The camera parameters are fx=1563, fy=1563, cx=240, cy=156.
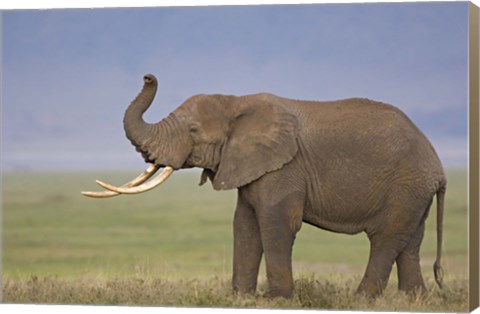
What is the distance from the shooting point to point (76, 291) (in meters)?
15.4

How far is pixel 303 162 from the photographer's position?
1444 centimetres

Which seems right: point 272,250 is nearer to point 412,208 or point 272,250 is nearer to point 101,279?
point 412,208

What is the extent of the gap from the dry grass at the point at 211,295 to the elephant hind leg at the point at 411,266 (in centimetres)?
13

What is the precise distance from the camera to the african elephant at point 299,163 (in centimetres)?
1433

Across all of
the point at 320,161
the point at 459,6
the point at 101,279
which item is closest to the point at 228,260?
the point at 101,279

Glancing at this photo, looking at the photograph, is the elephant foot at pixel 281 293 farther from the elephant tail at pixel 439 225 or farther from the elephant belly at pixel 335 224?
the elephant tail at pixel 439 225

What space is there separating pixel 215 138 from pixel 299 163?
0.81 metres

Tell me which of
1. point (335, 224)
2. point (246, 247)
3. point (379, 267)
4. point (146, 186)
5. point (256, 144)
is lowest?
point (379, 267)

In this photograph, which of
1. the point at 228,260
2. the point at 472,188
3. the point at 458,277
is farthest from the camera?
the point at 228,260

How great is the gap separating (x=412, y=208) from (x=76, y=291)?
3450 mm

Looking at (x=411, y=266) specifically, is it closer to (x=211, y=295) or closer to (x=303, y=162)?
(x=303, y=162)

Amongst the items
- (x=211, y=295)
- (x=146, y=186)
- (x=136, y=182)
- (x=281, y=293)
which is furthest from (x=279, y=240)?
(x=136, y=182)

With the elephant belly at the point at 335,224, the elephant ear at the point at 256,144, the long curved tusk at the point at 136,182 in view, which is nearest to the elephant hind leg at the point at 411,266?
the elephant belly at the point at 335,224

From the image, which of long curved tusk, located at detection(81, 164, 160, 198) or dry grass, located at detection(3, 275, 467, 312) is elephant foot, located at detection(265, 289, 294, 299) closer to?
dry grass, located at detection(3, 275, 467, 312)
